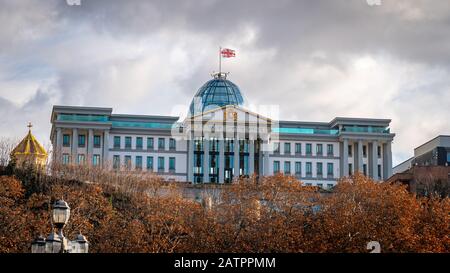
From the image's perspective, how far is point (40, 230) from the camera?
152 ft

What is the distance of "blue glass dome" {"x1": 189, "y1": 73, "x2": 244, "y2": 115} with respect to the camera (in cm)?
12738

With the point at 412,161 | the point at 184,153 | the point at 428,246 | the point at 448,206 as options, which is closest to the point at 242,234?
the point at 428,246

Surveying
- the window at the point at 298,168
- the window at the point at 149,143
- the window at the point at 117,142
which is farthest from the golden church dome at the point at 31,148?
the window at the point at 298,168

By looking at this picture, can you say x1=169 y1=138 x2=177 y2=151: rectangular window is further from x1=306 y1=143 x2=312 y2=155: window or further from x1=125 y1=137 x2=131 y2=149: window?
x1=306 y1=143 x2=312 y2=155: window

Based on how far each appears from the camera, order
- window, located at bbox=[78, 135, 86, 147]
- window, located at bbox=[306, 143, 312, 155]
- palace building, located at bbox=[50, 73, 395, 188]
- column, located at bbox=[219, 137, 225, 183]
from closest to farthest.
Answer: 1. palace building, located at bbox=[50, 73, 395, 188]
2. window, located at bbox=[78, 135, 86, 147]
3. column, located at bbox=[219, 137, 225, 183]
4. window, located at bbox=[306, 143, 312, 155]

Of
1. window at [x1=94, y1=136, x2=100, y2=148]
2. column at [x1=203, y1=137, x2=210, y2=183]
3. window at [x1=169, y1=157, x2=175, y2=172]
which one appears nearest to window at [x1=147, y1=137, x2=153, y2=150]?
window at [x1=169, y1=157, x2=175, y2=172]

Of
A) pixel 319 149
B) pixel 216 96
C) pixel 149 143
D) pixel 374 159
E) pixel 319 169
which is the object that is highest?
pixel 216 96

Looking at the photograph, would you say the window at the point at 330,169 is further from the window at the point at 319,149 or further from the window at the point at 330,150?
the window at the point at 319,149

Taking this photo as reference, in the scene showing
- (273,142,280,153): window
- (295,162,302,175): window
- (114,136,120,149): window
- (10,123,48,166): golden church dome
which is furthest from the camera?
(273,142,280,153): window

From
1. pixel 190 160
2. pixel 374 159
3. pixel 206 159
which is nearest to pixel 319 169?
pixel 374 159

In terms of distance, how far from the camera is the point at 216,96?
128375 mm

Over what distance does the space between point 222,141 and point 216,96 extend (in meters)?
7.56

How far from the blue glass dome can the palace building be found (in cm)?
16

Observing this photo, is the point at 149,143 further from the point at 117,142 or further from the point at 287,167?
the point at 287,167
